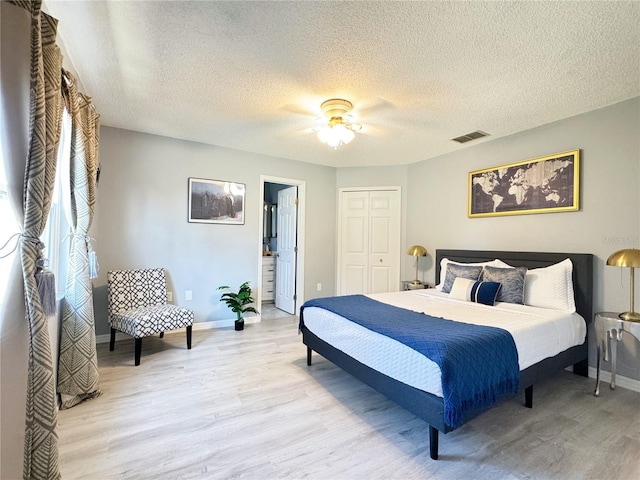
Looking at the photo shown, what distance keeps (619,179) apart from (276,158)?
388cm

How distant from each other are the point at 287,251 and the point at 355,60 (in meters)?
3.44

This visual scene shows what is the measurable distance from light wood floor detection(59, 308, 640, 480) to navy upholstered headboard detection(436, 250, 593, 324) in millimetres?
689

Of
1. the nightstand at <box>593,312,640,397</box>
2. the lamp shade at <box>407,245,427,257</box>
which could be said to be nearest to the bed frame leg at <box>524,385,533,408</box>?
the nightstand at <box>593,312,640,397</box>

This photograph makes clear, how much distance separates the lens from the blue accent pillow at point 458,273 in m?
3.30

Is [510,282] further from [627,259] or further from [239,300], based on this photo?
[239,300]

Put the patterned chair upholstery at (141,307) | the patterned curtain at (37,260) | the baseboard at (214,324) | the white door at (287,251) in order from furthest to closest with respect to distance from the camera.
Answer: the white door at (287,251)
the baseboard at (214,324)
the patterned chair upholstery at (141,307)
the patterned curtain at (37,260)

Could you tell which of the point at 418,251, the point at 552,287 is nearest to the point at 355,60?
the point at 552,287

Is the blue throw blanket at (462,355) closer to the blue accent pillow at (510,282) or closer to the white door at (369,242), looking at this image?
the blue accent pillow at (510,282)

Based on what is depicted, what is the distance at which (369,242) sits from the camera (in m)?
5.04

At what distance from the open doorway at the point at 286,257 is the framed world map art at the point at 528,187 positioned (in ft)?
8.24

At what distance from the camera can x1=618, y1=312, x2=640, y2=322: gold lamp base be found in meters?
2.32

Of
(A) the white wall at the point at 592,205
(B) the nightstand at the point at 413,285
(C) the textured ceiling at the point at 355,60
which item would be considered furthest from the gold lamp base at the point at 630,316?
(B) the nightstand at the point at 413,285

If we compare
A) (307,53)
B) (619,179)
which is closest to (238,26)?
(307,53)

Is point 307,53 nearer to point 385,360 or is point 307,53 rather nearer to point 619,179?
point 385,360
